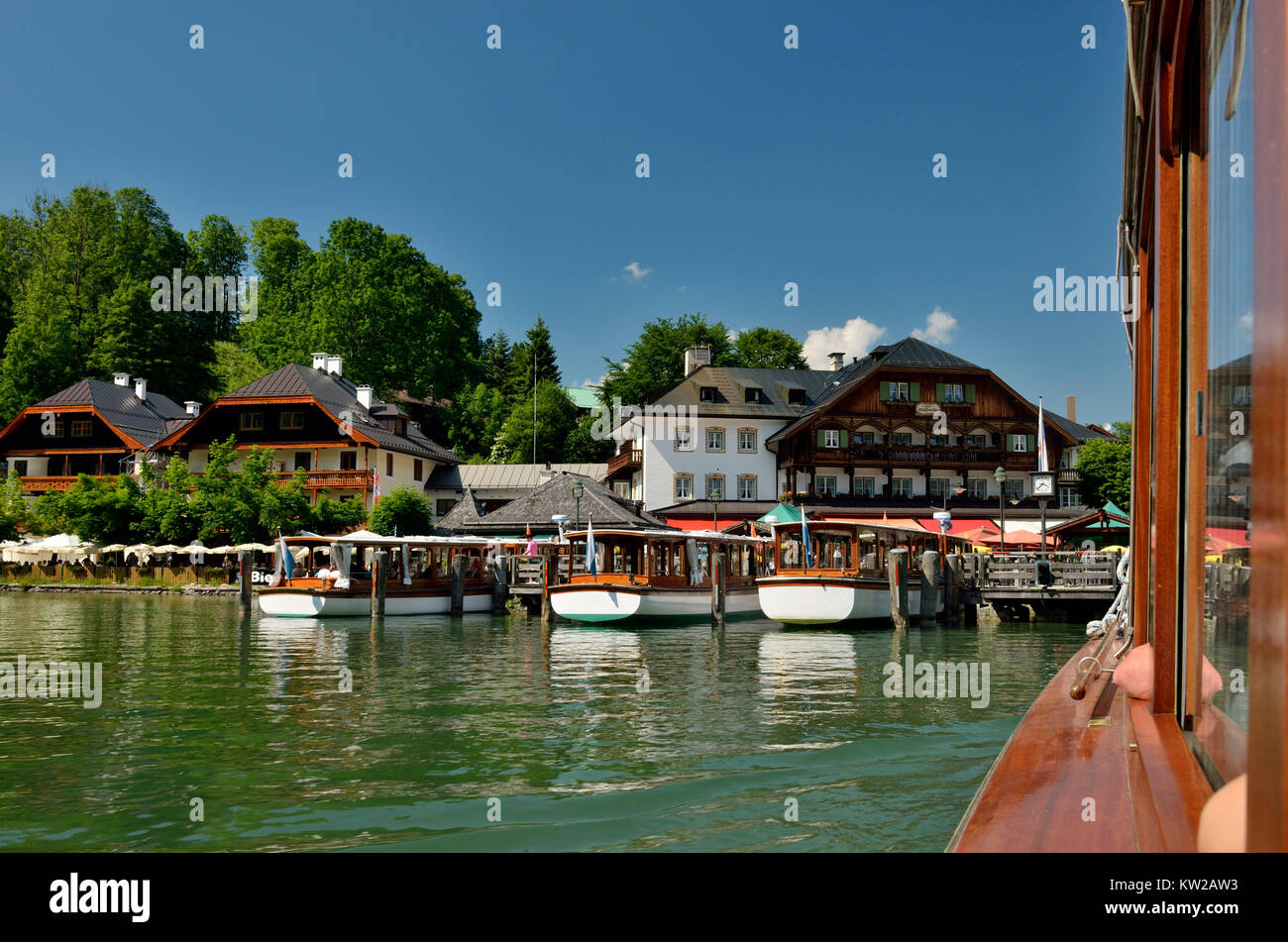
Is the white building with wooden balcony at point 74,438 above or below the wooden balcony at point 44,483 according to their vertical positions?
above

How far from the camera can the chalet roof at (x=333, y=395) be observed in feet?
174

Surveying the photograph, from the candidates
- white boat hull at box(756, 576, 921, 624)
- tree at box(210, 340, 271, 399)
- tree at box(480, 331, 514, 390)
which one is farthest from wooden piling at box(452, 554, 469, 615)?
tree at box(480, 331, 514, 390)

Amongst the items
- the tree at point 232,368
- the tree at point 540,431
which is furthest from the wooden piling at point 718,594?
the tree at point 232,368

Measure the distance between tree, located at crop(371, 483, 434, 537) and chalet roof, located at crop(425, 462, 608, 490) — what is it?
38.3 ft

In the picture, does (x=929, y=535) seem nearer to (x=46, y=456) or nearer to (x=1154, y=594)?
(x=1154, y=594)

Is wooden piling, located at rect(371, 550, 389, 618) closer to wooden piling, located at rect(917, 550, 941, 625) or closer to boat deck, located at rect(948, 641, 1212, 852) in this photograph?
wooden piling, located at rect(917, 550, 941, 625)

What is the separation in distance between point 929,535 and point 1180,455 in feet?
102

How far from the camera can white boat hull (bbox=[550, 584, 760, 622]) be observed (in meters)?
28.6

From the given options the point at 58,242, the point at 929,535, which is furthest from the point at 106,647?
the point at 58,242

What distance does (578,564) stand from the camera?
118 ft

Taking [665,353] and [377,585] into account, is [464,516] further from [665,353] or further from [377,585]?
[665,353]

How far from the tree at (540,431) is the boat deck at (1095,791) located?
208ft

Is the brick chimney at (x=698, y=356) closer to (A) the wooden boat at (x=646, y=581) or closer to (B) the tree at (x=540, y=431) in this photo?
(B) the tree at (x=540, y=431)
